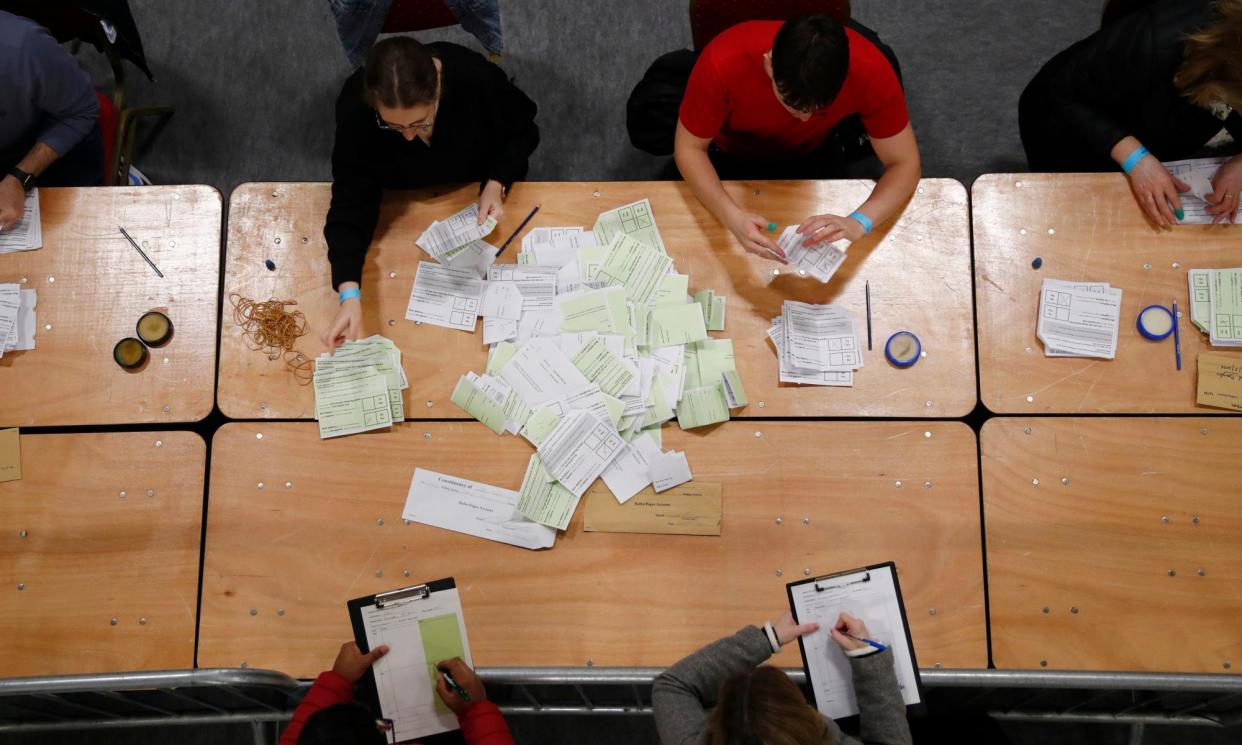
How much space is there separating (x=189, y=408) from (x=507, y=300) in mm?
742

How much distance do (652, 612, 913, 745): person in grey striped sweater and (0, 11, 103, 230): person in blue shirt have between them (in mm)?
1824

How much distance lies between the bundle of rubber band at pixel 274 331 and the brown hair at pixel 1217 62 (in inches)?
78.7

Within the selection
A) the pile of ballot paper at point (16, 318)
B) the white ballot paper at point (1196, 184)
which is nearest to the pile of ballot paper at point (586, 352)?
the pile of ballot paper at point (16, 318)

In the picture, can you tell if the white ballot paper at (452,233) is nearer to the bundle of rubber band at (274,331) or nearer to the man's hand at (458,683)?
the bundle of rubber band at (274,331)

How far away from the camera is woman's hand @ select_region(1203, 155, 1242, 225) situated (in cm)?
184

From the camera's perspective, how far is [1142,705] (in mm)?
2014

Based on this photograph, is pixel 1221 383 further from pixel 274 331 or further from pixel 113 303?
pixel 113 303

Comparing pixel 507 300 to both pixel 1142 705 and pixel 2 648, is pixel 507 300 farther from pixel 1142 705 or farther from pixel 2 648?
pixel 1142 705

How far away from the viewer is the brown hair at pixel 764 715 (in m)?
1.32

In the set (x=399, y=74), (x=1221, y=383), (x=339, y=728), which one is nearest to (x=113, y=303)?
(x=399, y=74)

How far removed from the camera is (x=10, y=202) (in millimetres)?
1910

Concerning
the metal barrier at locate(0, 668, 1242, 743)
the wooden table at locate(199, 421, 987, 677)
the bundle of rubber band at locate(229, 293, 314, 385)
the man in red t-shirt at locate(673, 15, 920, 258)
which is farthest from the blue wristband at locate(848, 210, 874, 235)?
the bundle of rubber band at locate(229, 293, 314, 385)

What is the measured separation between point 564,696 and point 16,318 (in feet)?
5.30

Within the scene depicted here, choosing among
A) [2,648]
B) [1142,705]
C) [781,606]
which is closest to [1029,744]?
[1142,705]
